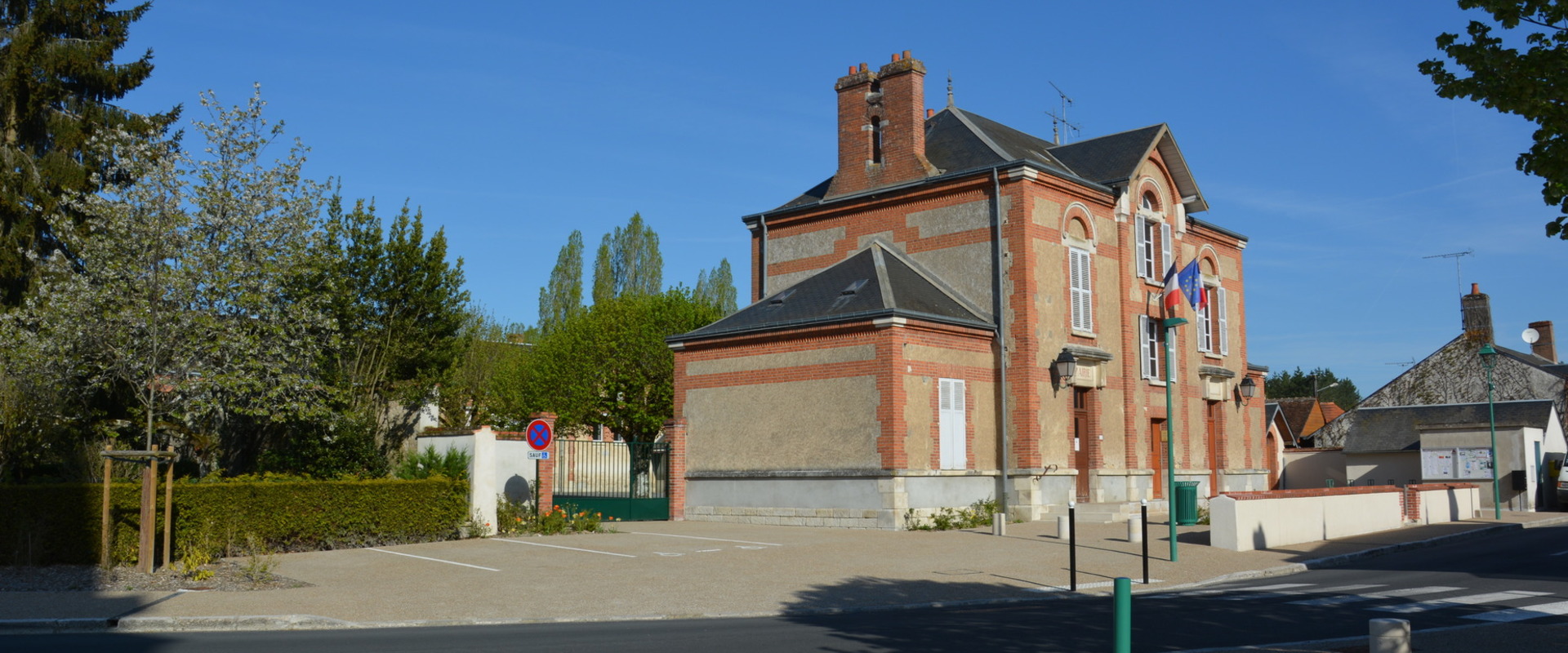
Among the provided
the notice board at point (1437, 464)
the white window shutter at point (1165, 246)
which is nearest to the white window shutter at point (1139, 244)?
the white window shutter at point (1165, 246)

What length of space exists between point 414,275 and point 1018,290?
13588 mm

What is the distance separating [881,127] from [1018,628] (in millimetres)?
19689

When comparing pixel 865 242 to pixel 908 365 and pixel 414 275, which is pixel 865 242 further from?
pixel 414 275

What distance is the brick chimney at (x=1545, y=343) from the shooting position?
50.4 metres

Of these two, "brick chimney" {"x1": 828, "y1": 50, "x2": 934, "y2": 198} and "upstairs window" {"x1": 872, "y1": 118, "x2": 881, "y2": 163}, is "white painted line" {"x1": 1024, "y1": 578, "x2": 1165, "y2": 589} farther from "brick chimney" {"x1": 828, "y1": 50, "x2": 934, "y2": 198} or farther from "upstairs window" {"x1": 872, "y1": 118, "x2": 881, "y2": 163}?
"upstairs window" {"x1": 872, "y1": 118, "x2": 881, "y2": 163}

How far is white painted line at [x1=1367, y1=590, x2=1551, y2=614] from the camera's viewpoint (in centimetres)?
1145

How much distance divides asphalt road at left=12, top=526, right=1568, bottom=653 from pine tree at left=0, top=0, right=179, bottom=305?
16.3 m

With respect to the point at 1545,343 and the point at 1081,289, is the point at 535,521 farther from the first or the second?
the point at 1545,343

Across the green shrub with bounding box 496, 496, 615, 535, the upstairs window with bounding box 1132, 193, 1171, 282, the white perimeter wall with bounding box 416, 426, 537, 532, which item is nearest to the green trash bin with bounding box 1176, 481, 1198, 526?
the upstairs window with bounding box 1132, 193, 1171, 282

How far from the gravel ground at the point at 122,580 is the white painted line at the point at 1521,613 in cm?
1257

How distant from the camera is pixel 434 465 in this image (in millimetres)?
19906

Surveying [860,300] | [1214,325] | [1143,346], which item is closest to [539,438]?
[860,300]

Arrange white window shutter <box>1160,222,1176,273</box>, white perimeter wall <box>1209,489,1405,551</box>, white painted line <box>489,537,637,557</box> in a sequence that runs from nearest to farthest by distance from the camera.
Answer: white painted line <box>489,537,637,557</box> → white perimeter wall <box>1209,489,1405,551</box> → white window shutter <box>1160,222,1176,273</box>

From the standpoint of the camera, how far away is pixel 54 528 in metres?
14.9
